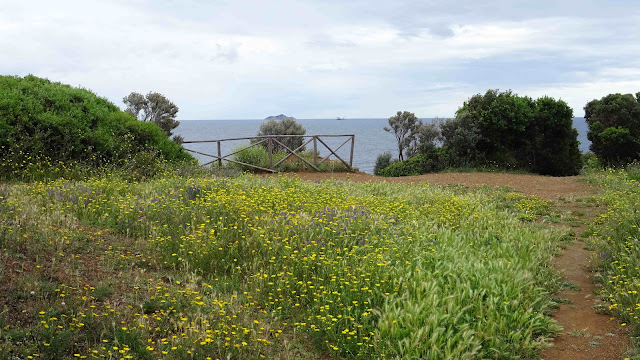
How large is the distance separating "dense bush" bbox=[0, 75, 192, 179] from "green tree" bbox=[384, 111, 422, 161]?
16.5m

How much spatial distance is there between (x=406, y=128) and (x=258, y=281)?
24.4 metres

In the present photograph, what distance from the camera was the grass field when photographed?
15.8 feet

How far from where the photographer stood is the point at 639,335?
5.76m

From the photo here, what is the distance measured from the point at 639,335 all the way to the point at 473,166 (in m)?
16.1

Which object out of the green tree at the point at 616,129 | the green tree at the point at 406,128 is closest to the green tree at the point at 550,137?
the green tree at the point at 616,129

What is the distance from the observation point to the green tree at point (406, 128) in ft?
95.6

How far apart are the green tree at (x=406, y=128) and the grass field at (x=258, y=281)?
20168 mm

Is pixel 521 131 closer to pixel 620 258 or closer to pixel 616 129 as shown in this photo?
pixel 616 129

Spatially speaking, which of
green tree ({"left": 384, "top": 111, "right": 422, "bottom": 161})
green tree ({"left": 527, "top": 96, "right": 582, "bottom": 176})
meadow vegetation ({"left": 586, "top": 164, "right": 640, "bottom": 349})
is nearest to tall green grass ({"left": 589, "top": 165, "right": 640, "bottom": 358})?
meadow vegetation ({"left": 586, "top": 164, "right": 640, "bottom": 349})

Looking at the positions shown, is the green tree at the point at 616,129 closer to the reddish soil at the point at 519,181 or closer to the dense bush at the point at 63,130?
the reddish soil at the point at 519,181

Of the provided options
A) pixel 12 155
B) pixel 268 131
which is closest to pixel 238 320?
pixel 12 155

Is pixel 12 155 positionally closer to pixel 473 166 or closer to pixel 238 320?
pixel 238 320

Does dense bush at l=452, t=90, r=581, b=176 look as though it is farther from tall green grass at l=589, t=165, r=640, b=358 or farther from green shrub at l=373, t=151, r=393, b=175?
tall green grass at l=589, t=165, r=640, b=358

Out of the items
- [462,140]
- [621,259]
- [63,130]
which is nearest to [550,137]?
[462,140]
